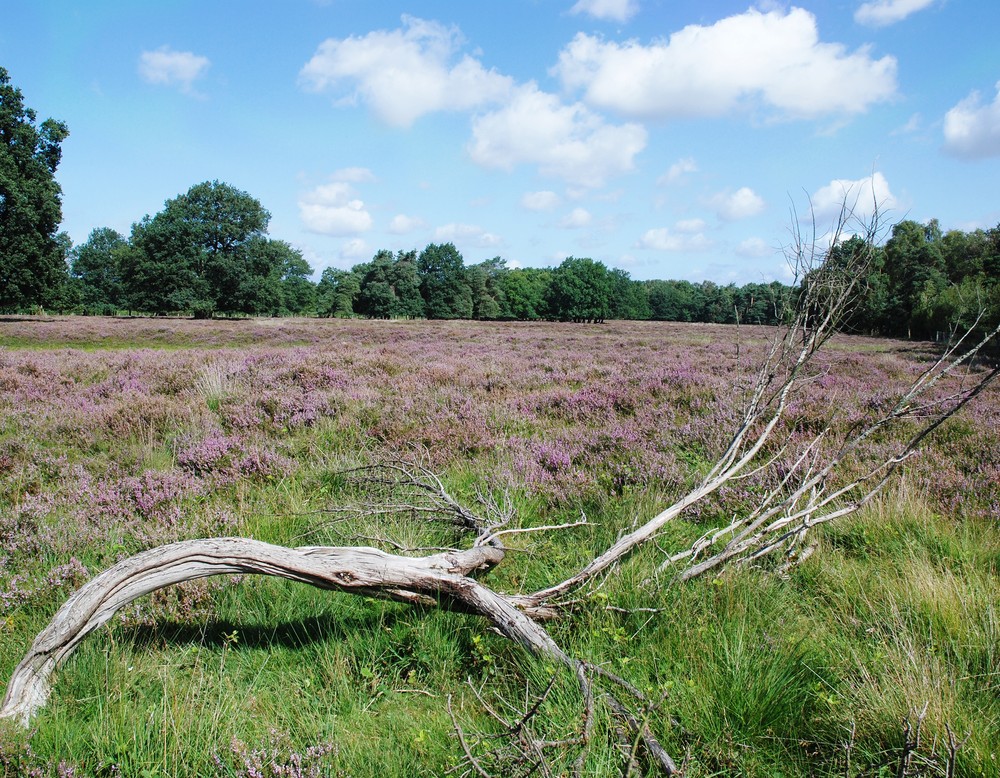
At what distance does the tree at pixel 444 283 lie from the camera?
86562 mm

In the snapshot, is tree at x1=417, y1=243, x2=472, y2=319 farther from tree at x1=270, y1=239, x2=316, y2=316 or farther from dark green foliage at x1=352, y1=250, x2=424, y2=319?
tree at x1=270, y1=239, x2=316, y2=316

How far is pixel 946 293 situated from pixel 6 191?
6463cm

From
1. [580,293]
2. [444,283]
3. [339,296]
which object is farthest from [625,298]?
[339,296]

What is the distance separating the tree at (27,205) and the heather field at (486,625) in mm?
40085

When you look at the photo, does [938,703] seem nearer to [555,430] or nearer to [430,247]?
[555,430]

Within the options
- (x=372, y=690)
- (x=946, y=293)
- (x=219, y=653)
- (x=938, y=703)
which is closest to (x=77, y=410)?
(x=219, y=653)

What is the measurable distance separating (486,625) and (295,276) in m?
101

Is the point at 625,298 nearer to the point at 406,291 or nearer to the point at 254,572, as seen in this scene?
the point at 406,291

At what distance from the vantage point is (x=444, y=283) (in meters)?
87.7

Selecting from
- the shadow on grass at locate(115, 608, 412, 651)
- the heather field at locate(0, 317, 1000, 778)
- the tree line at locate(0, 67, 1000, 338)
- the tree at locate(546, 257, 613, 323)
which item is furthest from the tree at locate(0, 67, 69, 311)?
the tree at locate(546, 257, 613, 323)

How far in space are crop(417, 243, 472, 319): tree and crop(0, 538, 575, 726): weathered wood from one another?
85.0 m

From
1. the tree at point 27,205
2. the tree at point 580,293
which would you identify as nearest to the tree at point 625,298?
the tree at point 580,293

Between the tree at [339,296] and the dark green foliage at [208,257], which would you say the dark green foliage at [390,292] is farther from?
the dark green foliage at [208,257]

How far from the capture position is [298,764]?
5.85 ft
